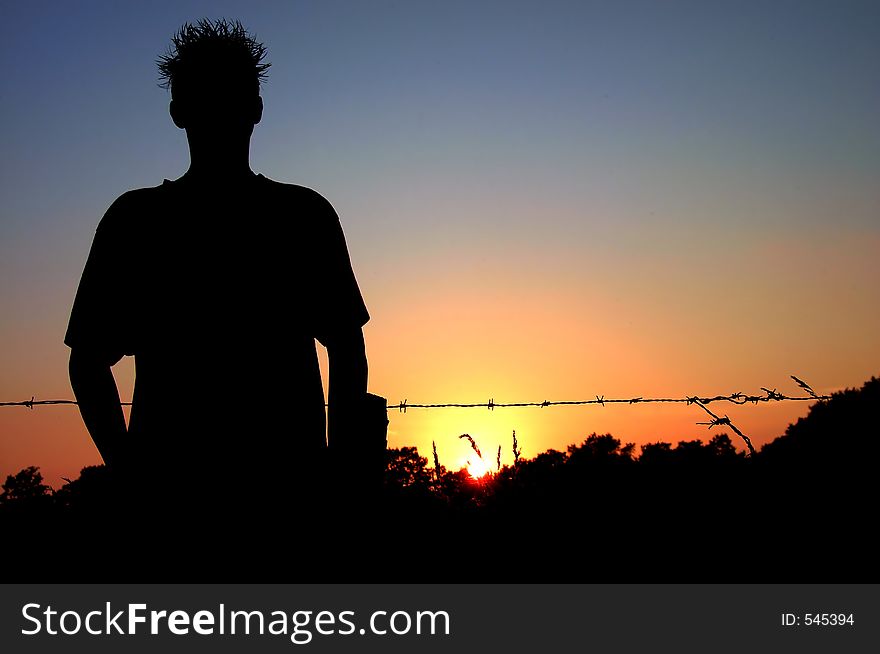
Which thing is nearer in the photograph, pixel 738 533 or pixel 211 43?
pixel 211 43

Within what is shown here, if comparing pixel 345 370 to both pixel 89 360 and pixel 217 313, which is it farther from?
pixel 89 360

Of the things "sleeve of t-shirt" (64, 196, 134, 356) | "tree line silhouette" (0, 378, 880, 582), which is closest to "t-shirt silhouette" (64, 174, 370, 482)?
"sleeve of t-shirt" (64, 196, 134, 356)

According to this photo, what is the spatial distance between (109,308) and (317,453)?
1.97ft

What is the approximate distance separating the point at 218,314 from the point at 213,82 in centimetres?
59

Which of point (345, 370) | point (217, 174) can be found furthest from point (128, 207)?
point (345, 370)

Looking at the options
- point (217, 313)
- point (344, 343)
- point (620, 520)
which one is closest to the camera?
point (217, 313)

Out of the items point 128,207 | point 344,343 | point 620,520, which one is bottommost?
point 620,520

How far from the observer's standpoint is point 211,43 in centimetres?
180

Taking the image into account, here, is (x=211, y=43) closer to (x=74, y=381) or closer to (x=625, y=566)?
(x=74, y=381)

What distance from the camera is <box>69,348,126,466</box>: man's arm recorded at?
1.66 meters

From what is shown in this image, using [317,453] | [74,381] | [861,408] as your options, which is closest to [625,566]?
[317,453]

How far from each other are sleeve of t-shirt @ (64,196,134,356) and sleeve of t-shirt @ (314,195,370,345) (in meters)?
0.45

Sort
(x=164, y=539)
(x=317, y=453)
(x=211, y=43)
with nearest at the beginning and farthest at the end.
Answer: (x=164, y=539), (x=317, y=453), (x=211, y=43)

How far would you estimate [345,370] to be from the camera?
1730 millimetres
